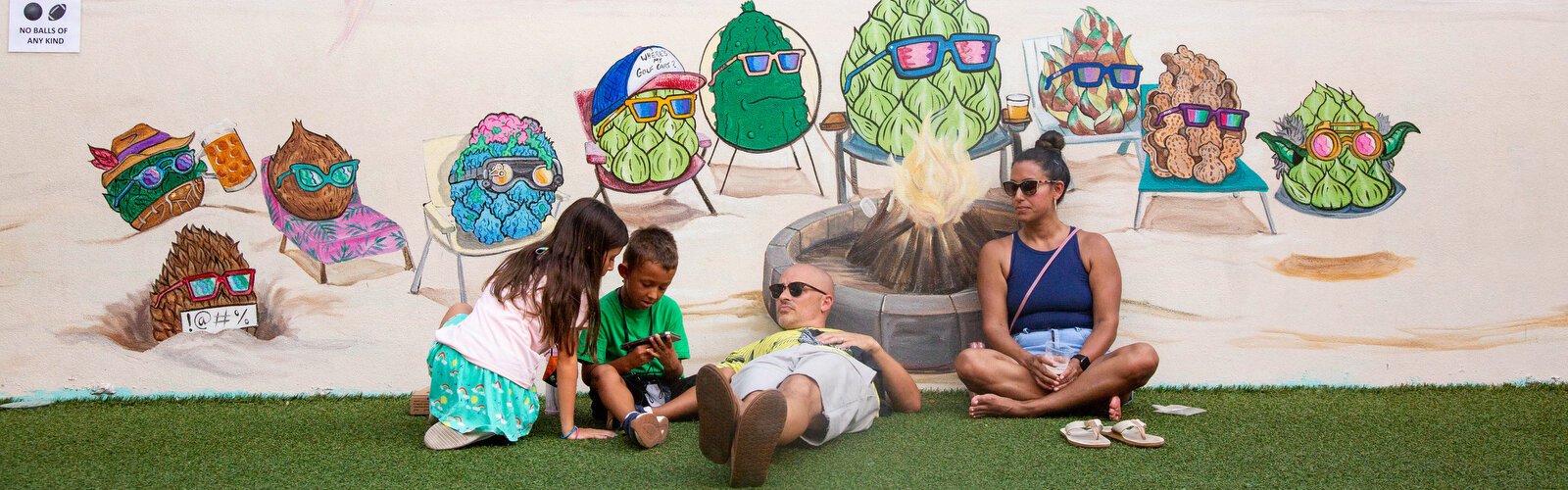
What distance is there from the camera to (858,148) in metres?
5.16

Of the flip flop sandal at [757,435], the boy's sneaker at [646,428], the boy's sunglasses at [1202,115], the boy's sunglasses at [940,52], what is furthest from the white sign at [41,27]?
the boy's sunglasses at [1202,115]

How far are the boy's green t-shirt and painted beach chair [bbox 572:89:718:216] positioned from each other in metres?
0.77

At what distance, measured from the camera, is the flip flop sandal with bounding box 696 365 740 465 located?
10.7 feet

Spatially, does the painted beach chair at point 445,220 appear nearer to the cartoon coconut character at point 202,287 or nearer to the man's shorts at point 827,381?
the cartoon coconut character at point 202,287

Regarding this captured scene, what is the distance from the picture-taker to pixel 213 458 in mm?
3732

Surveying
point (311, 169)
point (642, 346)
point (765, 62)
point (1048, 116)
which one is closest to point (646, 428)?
point (642, 346)

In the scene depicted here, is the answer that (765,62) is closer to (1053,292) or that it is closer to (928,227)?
(928,227)

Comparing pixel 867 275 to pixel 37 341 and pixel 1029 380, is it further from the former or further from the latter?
pixel 37 341

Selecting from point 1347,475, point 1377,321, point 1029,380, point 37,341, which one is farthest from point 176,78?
point 1377,321

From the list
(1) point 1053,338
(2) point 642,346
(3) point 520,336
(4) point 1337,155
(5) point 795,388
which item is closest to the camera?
(5) point 795,388

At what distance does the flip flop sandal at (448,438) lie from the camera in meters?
3.84

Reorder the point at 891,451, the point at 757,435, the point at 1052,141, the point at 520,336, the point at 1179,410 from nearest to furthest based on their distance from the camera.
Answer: the point at 757,435 < the point at 891,451 < the point at 520,336 < the point at 1179,410 < the point at 1052,141

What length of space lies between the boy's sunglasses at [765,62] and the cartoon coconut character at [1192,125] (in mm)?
1613

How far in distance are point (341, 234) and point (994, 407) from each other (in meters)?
3.00
